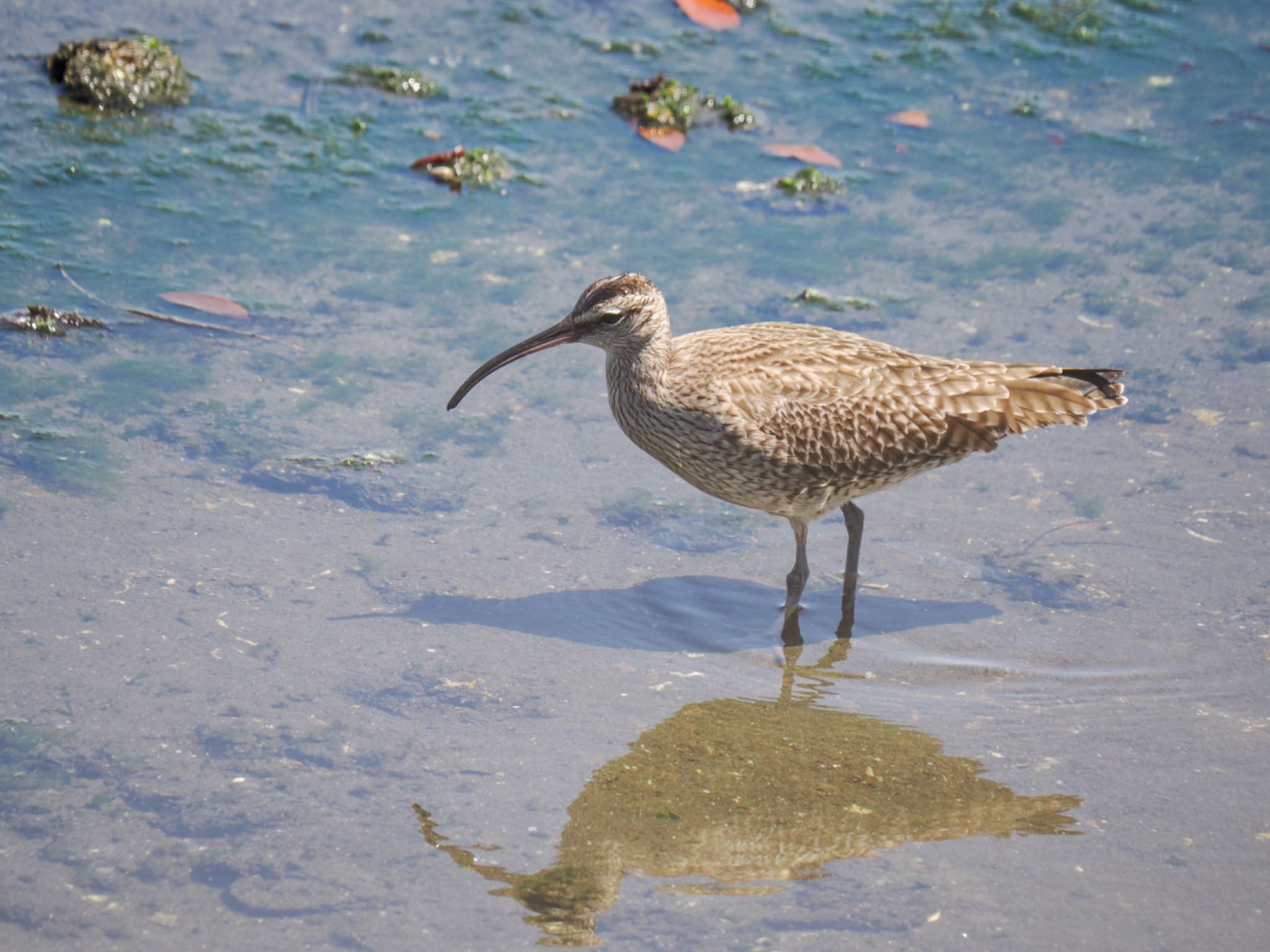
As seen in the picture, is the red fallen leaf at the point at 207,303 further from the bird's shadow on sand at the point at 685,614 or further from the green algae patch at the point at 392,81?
the green algae patch at the point at 392,81

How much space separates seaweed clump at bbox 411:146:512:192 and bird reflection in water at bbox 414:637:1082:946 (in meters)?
4.71

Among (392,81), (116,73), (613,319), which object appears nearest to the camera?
(613,319)

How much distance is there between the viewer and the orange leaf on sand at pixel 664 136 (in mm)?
9570

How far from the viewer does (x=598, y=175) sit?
9.20 meters

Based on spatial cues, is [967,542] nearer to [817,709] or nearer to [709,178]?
[817,709]

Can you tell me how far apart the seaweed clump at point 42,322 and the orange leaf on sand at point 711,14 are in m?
Answer: 5.82

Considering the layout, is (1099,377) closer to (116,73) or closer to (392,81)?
(392,81)

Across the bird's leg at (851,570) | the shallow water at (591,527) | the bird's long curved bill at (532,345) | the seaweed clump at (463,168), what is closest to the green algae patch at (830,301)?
the shallow water at (591,527)

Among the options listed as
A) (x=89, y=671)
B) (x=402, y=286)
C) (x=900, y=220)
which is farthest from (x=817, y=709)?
(x=900, y=220)

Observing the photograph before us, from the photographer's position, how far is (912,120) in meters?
10.1

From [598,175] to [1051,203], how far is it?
10.3 ft

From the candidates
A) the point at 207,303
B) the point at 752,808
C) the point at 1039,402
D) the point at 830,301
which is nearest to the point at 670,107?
the point at 830,301

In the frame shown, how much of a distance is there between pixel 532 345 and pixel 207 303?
2.43 metres

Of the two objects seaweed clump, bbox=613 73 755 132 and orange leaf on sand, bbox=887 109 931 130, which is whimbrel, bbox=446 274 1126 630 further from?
orange leaf on sand, bbox=887 109 931 130
